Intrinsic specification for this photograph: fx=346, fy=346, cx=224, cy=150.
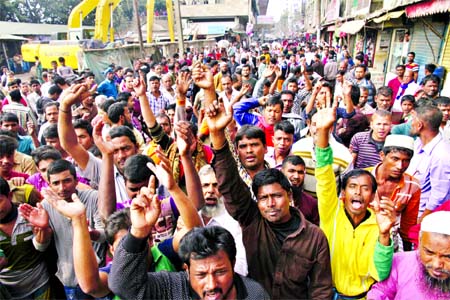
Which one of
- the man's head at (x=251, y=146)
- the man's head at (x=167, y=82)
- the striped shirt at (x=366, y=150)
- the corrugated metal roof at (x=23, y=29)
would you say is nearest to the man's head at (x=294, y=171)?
the man's head at (x=251, y=146)

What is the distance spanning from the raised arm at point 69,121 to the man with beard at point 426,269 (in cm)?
261

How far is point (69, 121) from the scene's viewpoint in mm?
3086

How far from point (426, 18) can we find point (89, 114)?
8.53 m

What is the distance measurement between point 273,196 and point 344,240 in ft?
1.90

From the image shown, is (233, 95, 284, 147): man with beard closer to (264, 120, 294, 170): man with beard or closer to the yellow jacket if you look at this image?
(264, 120, 294, 170): man with beard

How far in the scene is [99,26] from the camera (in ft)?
59.3

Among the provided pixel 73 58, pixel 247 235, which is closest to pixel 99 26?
pixel 73 58

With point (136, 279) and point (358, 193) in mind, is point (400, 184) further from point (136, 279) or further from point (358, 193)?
point (136, 279)

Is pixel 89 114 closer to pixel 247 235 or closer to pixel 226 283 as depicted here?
pixel 247 235

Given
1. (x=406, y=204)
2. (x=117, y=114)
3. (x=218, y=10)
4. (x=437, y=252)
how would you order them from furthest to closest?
(x=218, y=10), (x=117, y=114), (x=406, y=204), (x=437, y=252)

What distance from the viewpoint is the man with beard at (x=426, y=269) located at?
5.56ft

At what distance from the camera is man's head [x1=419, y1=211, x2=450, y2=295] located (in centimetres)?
169

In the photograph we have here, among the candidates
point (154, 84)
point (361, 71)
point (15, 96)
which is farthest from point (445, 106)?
point (15, 96)

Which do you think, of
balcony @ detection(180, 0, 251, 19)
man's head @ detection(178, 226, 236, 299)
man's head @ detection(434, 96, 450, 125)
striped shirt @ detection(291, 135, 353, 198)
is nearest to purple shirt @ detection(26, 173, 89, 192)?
man's head @ detection(178, 226, 236, 299)
